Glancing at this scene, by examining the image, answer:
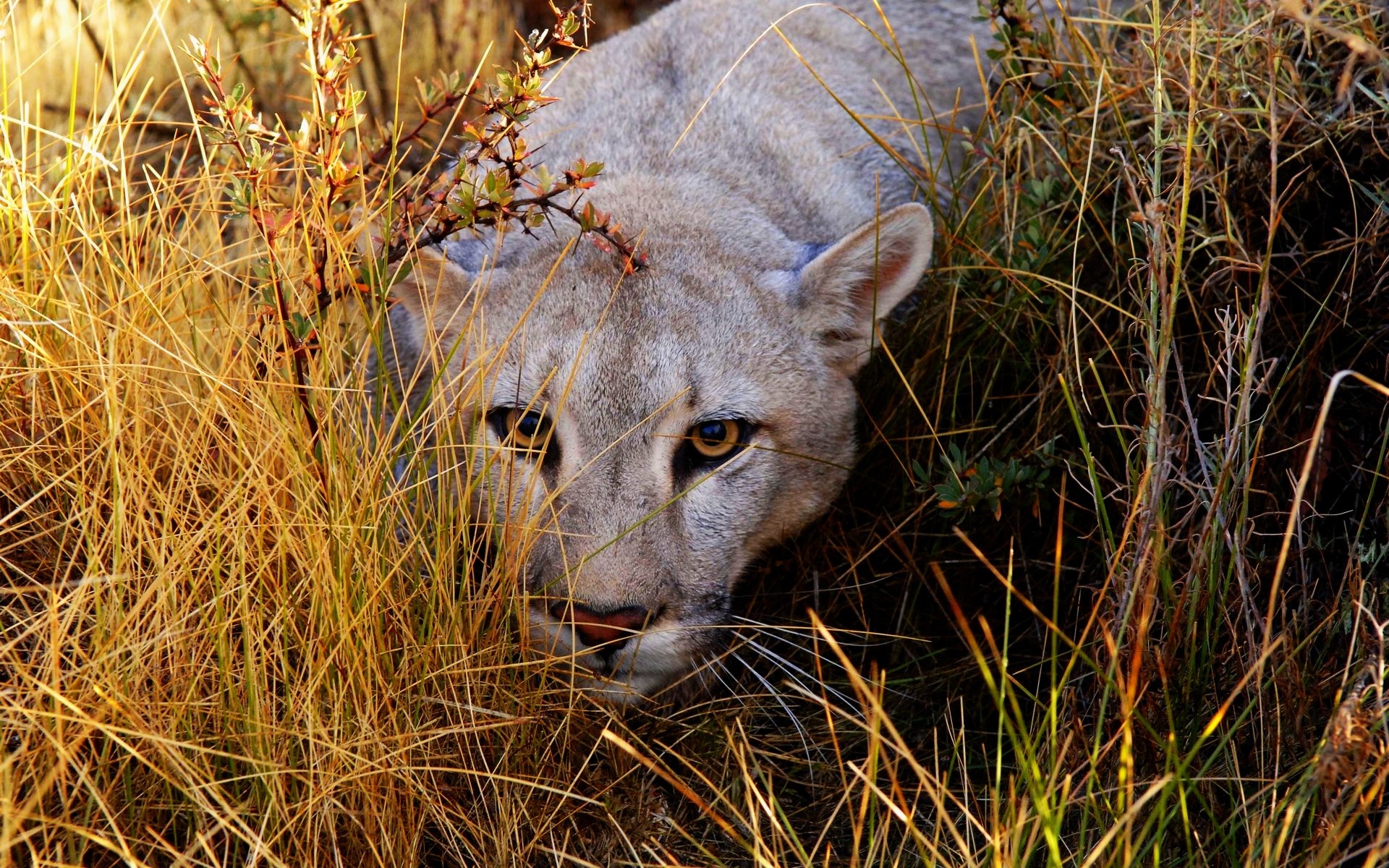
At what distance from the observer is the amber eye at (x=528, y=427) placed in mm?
3258

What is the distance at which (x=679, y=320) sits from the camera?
337 cm

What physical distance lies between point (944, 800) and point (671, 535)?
95cm

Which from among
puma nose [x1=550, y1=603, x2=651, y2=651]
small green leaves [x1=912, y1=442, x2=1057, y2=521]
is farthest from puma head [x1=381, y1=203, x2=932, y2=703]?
small green leaves [x1=912, y1=442, x2=1057, y2=521]

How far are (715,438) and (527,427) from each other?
509mm

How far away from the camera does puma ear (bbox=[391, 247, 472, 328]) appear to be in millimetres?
3234

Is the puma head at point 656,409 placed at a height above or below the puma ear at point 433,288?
below

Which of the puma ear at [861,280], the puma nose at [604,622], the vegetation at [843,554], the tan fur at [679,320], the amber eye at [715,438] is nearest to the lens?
the vegetation at [843,554]

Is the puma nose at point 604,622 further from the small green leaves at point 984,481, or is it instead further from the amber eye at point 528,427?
the small green leaves at point 984,481

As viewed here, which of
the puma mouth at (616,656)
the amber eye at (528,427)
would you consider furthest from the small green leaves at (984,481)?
the amber eye at (528,427)

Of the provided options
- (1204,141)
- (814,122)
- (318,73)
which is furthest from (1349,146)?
(318,73)

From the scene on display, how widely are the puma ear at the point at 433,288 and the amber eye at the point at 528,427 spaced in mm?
307

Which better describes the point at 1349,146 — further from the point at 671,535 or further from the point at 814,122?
the point at 671,535

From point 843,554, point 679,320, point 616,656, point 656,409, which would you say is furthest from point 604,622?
point 843,554

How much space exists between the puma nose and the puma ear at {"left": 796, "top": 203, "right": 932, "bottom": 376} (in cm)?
109
